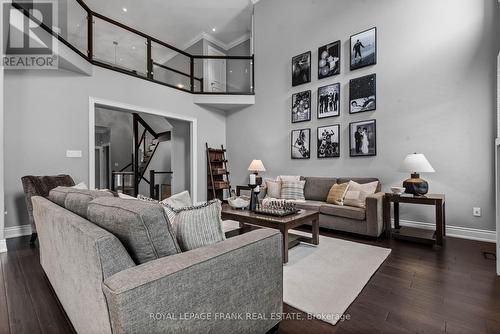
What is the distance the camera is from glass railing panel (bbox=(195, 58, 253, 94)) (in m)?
5.96

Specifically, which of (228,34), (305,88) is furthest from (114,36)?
(305,88)

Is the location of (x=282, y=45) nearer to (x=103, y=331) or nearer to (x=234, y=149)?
(x=234, y=149)

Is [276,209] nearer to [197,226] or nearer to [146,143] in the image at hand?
[197,226]

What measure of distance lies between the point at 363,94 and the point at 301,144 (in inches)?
56.8

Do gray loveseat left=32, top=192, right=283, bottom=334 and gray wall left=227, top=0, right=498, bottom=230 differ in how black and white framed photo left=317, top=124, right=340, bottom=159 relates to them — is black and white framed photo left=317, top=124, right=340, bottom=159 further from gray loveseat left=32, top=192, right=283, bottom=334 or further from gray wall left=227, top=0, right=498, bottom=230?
gray loveseat left=32, top=192, right=283, bottom=334

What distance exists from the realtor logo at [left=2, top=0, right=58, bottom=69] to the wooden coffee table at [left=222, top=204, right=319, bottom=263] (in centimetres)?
336

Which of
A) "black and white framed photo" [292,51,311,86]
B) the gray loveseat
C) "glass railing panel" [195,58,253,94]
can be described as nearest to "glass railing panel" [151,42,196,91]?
"glass railing panel" [195,58,253,94]

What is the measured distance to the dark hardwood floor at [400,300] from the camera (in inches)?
58.3

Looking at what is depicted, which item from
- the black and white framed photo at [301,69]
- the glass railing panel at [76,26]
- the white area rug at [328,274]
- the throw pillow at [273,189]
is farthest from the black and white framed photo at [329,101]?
the glass railing panel at [76,26]

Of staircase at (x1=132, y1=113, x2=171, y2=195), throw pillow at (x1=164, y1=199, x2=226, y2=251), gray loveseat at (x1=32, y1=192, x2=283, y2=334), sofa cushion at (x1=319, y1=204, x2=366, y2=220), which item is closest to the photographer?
gray loveseat at (x1=32, y1=192, x2=283, y2=334)

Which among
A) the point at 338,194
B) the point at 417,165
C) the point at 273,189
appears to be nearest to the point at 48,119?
the point at 273,189

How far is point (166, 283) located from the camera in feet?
2.87

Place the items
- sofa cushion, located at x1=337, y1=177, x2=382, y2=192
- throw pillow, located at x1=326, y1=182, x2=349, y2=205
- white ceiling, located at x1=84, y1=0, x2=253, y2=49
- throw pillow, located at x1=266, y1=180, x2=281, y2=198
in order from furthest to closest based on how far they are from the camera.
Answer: white ceiling, located at x1=84, y1=0, x2=253, y2=49, throw pillow, located at x1=266, y1=180, x2=281, y2=198, sofa cushion, located at x1=337, y1=177, x2=382, y2=192, throw pillow, located at x1=326, y1=182, x2=349, y2=205

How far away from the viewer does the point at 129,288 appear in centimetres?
79
